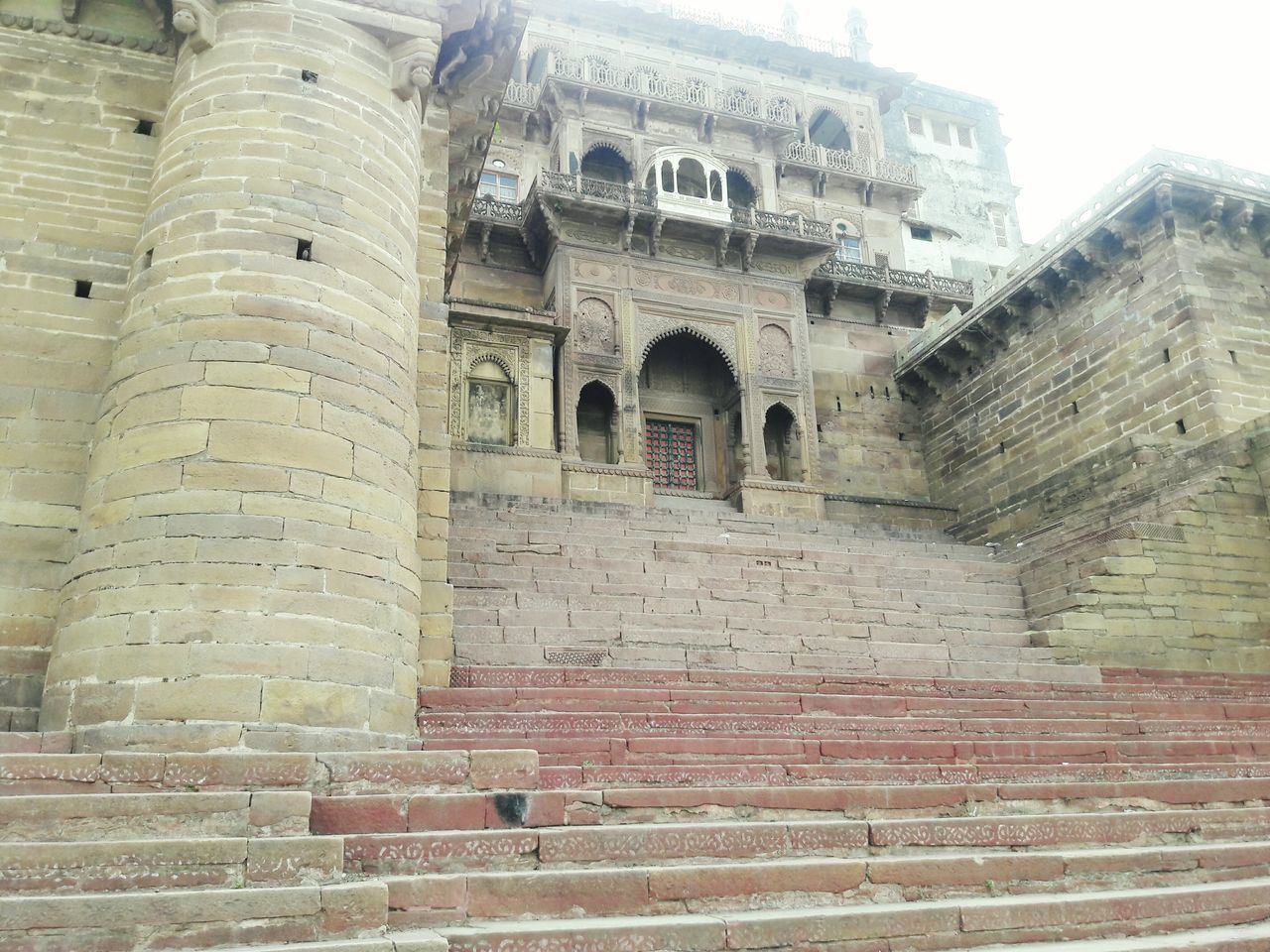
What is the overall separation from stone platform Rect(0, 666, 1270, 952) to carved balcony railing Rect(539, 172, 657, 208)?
15.1m

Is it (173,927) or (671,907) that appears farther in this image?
(671,907)

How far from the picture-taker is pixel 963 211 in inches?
1262

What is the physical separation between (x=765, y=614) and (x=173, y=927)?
7.92 metres

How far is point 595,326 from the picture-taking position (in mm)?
20781

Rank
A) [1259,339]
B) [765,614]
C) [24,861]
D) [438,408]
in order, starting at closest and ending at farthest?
[24,861], [438,408], [765,614], [1259,339]

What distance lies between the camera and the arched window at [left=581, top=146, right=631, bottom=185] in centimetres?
2392

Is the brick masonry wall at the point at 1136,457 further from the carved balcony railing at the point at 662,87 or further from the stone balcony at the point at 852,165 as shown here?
the carved balcony railing at the point at 662,87

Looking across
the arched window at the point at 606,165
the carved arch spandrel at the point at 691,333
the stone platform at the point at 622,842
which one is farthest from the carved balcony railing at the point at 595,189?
the stone platform at the point at 622,842

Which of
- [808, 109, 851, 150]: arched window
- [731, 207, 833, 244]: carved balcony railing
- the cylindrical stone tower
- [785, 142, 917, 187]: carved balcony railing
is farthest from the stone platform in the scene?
[808, 109, 851, 150]: arched window

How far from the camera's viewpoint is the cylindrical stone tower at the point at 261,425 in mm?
6242

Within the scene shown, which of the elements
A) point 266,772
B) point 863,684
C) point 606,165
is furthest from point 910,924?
point 606,165

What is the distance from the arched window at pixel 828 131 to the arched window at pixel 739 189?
436 cm

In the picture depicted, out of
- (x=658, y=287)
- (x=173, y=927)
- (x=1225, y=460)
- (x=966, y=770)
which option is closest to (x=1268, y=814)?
(x=966, y=770)

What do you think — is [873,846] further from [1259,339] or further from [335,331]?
[1259,339]
